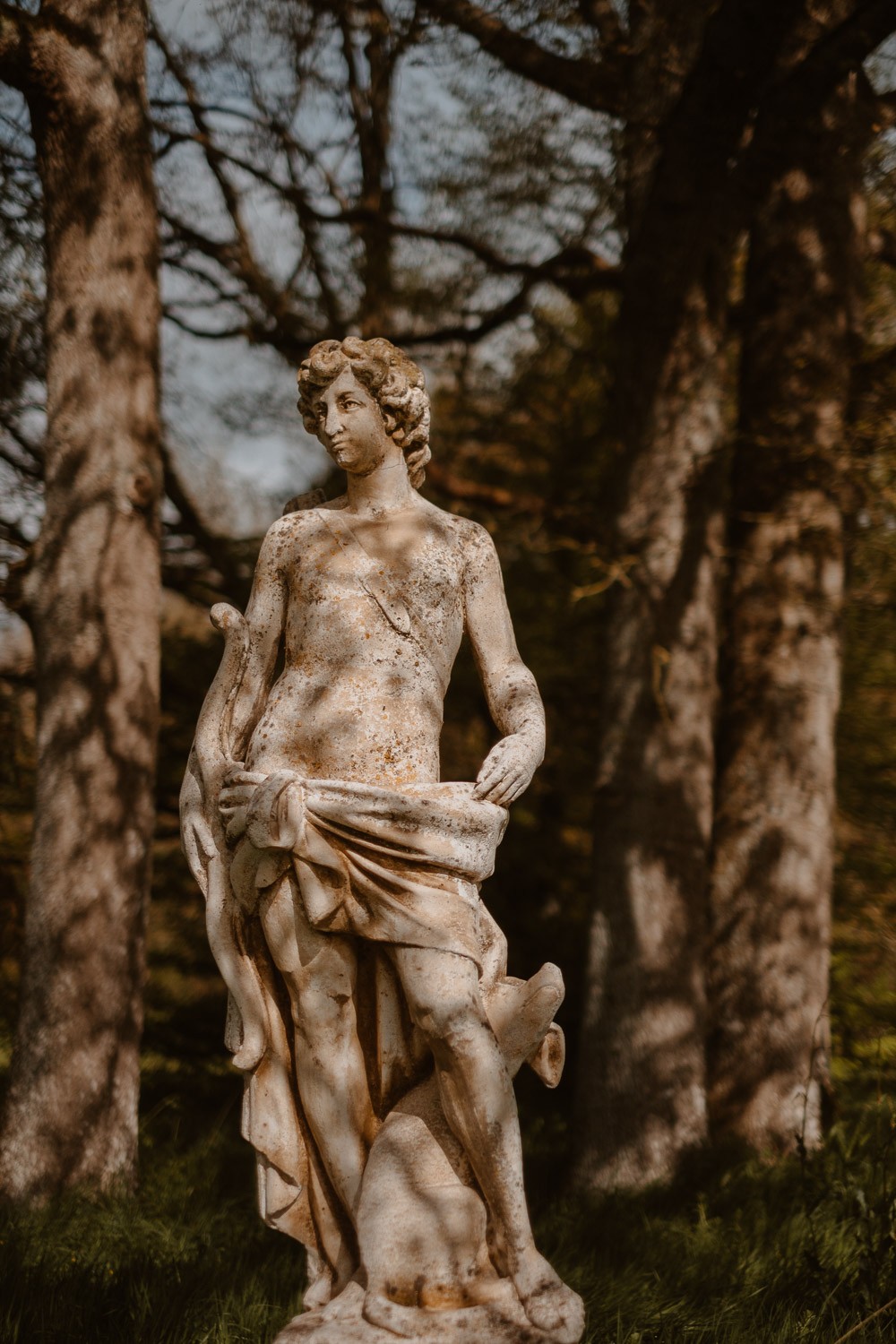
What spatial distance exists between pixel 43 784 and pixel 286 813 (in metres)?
3.22

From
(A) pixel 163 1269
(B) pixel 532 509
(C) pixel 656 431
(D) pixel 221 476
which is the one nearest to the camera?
(A) pixel 163 1269

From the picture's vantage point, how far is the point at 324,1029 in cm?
300

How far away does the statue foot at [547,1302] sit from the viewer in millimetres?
2762

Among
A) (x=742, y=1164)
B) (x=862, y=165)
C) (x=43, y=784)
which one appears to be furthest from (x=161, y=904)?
(x=862, y=165)

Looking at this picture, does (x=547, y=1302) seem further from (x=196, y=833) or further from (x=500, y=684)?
(x=500, y=684)

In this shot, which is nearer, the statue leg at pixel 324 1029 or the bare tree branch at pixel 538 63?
the statue leg at pixel 324 1029

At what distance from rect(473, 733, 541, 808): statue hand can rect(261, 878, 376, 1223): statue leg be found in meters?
0.45

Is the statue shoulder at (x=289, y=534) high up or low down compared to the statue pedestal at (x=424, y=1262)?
up

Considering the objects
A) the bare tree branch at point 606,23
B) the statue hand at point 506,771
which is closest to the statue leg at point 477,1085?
the statue hand at point 506,771

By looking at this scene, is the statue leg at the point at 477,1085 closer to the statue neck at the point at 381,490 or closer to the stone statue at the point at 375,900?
the stone statue at the point at 375,900

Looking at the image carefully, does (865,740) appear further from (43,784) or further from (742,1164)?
(43,784)

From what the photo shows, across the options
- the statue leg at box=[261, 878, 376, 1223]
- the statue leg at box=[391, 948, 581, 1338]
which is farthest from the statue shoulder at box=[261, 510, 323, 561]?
the statue leg at box=[391, 948, 581, 1338]

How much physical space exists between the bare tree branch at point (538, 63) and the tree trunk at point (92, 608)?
1811 millimetres

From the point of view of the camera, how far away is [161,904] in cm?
894
